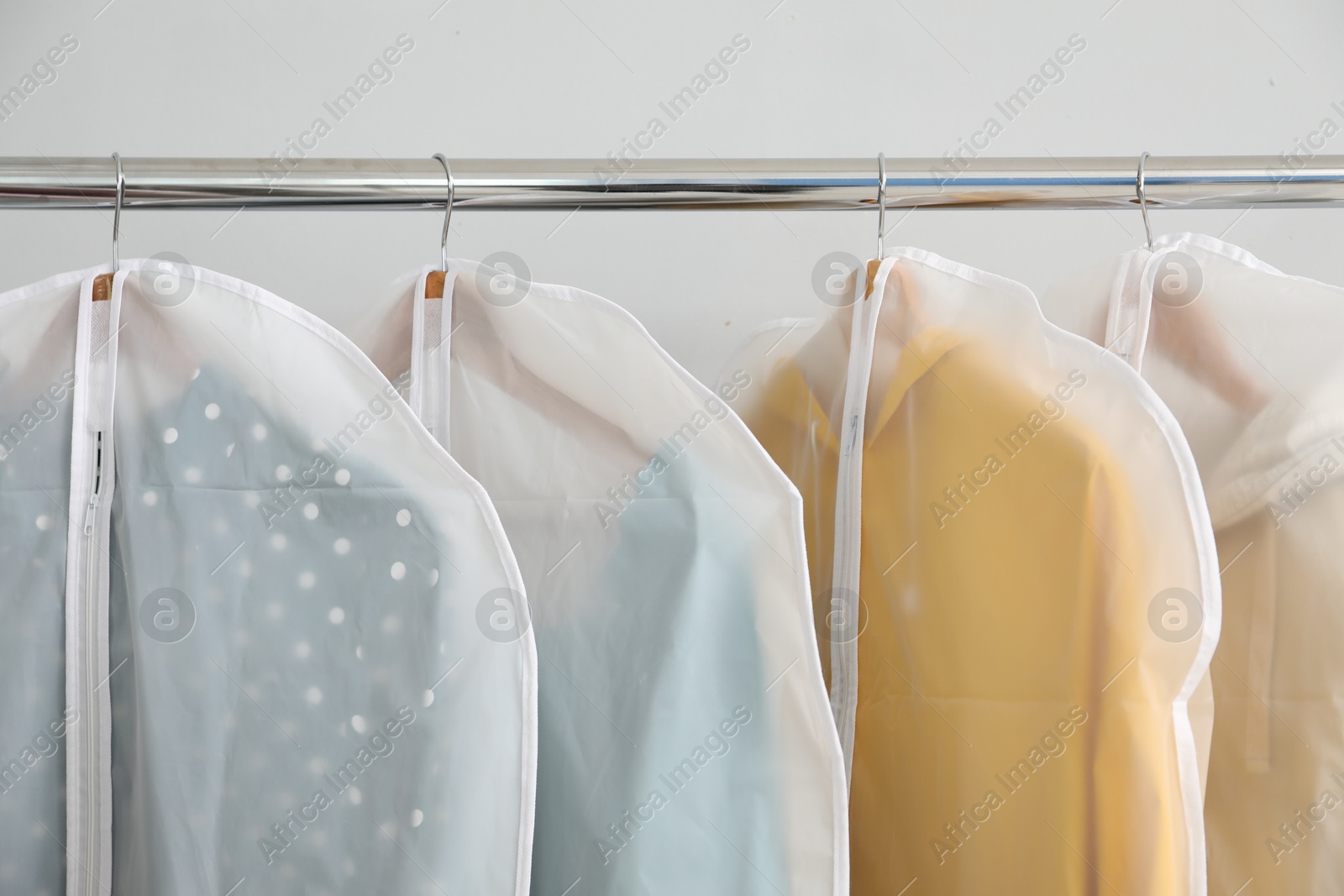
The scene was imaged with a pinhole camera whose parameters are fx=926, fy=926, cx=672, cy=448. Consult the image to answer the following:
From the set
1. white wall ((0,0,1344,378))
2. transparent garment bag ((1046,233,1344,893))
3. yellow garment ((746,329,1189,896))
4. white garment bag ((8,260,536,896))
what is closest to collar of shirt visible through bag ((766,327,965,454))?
yellow garment ((746,329,1189,896))

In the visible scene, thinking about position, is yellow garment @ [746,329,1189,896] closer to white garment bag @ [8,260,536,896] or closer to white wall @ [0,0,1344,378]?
white garment bag @ [8,260,536,896]

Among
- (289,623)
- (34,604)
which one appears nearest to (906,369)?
(289,623)

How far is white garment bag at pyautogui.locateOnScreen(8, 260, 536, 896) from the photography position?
0.47 metres

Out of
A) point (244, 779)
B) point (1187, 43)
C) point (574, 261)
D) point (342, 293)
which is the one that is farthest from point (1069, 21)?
point (244, 779)

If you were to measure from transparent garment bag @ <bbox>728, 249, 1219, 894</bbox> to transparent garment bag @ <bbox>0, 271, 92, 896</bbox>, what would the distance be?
46cm

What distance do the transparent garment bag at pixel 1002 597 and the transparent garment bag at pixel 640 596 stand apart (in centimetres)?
12

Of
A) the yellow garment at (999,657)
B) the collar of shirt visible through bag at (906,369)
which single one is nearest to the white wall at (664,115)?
the collar of shirt visible through bag at (906,369)

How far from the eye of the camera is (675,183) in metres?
0.60

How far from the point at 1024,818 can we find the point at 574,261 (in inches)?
31.6

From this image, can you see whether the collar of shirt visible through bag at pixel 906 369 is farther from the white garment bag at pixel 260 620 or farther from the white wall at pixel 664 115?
the white wall at pixel 664 115

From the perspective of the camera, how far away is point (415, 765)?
0.47 meters

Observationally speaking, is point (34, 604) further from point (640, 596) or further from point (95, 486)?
point (640, 596)

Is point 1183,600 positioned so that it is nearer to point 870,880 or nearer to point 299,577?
point 870,880

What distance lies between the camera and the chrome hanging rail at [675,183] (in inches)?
21.9
